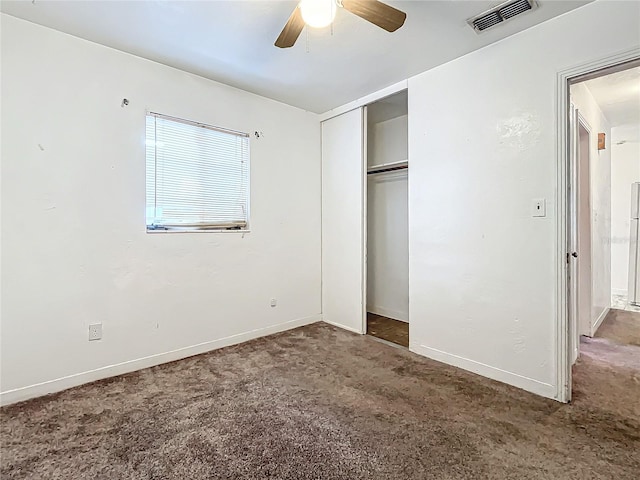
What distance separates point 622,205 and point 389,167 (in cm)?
428

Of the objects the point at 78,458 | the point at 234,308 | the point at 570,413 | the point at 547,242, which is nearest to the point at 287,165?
the point at 234,308

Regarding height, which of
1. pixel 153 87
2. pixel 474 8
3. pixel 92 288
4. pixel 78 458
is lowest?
pixel 78 458

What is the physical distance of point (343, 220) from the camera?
3.88m

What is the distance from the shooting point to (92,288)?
2.53 metres

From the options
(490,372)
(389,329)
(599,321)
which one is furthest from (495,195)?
(599,321)

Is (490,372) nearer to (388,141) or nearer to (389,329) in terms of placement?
(389,329)

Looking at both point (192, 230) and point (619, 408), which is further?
point (192, 230)

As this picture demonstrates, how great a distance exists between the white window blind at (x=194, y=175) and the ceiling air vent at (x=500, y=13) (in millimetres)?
2256

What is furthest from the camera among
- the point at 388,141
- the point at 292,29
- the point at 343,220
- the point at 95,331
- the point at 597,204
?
the point at 388,141

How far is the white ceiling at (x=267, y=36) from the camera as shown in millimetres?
2094

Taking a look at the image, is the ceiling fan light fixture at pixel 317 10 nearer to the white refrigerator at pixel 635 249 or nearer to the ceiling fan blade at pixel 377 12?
the ceiling fan blade at pixel 377 12

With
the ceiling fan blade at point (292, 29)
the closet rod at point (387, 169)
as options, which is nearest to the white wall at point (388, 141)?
the closet rod at point (387, 169)

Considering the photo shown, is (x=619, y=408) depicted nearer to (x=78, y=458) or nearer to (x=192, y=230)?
(x=78, y=458)

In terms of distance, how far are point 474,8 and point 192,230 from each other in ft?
9.07
